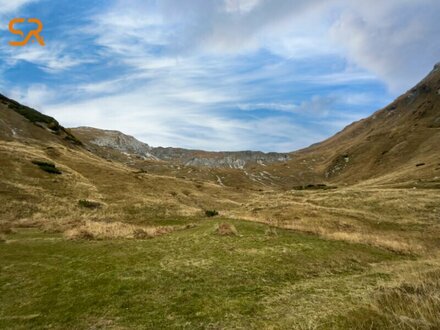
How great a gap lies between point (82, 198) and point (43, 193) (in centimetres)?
548

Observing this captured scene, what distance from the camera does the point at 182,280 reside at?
17312mm

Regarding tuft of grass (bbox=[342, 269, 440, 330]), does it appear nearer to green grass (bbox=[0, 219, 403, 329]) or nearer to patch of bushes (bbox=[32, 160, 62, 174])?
green grass (bbox=[0, 219, 403, 329])

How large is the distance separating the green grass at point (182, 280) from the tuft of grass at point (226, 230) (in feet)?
2.03

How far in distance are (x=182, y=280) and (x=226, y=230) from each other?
32.3 ft

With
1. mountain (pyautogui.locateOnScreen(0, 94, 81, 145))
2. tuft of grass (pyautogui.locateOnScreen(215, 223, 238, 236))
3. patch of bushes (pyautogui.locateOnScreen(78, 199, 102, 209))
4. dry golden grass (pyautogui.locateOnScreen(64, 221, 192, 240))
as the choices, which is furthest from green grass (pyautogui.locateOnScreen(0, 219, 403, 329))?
mountain (pyautogui.locateOnScreen(0, 94, 81, 145))

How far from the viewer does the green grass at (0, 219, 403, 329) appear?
13.2m

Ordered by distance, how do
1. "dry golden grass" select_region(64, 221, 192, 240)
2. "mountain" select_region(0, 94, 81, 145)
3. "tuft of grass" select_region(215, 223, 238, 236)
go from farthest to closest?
1. "mountain" select_region(0, 94, 81, 145)
2. "dry golden grass" select_region(64, 221, 192, 240)
3. "tuft of grass" select_region(215, 223, 238, 236)

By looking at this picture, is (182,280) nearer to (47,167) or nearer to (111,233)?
(111,233)

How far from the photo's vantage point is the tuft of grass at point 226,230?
26.5 meters

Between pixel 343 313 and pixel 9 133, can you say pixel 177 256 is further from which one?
pixel 9 133

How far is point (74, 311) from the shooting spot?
562 inches

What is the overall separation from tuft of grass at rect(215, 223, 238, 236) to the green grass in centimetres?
62

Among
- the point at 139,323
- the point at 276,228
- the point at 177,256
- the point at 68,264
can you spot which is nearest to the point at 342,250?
the point at 276,228

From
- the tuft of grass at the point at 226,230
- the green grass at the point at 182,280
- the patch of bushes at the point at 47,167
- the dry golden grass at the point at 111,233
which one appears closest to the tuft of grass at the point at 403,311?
the green grass at the point at 182,280
